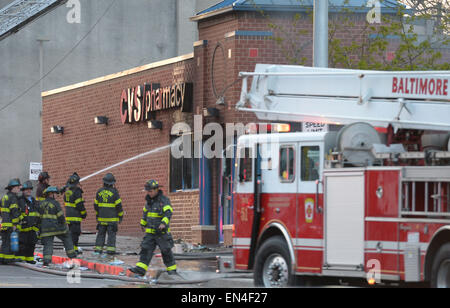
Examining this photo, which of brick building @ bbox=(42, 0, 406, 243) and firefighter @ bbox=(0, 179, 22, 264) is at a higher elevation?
brick building @ bbox=(42, 0, 406, 243)

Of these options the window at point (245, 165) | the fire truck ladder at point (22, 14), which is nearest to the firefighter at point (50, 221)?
the window at point (245, 165)

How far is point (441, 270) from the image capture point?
38.6 feet

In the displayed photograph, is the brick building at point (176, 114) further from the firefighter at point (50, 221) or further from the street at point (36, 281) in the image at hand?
the street at point (36, 281)

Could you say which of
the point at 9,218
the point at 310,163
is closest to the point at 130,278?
the point at 9,218

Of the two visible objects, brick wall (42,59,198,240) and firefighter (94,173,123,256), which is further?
brick wall (42,59,198,240)

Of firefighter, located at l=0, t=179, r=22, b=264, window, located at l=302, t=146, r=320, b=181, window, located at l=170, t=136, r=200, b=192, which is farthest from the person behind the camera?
window, located at l=170, t=136, r=200, b=192

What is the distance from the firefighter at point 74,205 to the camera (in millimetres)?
21156

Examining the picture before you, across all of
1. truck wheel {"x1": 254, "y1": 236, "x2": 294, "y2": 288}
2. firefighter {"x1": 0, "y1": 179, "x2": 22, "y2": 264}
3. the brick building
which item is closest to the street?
firefighter {"x1": 0, "y1": 179, "x2": 22, "y2": 264}

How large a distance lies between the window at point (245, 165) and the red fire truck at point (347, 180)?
0.7 inches

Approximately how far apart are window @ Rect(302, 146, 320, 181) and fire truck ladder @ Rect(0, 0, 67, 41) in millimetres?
26341

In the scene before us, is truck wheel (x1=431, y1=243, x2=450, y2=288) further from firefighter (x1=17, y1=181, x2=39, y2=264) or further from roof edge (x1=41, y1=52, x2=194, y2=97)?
roof edge (x1=41, y1=52, x2=194, y2=97)

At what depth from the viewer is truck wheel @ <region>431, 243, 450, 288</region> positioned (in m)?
11.7

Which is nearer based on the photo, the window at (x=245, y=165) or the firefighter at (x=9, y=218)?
the window at (x=245, y=165)
